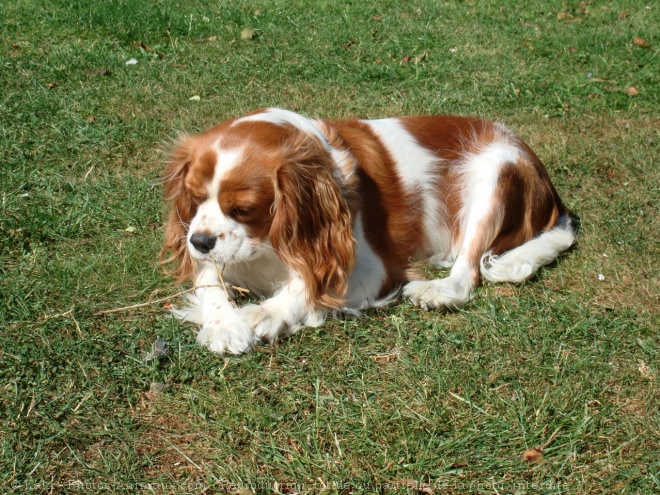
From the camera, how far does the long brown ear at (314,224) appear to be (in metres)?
3.46

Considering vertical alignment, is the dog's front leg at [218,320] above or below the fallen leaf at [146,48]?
above

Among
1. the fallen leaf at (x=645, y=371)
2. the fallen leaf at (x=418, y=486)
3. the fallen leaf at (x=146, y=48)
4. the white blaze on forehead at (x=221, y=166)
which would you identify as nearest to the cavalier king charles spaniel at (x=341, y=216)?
the white blaze on forehead at (x=221, y=166)

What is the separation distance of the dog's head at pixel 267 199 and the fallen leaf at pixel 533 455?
124 centimetres

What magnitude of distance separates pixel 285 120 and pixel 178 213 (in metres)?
0.74

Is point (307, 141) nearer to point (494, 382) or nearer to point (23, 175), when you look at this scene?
point (494, 382)

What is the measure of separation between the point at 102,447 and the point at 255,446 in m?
0.60

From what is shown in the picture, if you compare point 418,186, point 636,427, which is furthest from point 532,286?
point 636,427

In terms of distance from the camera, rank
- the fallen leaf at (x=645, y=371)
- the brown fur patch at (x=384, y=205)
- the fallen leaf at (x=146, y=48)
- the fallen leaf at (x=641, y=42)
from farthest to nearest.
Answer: the fallen leaf at (x=641, y=42) < the fallen leaf at (x=146, y=48) < the brown fur patch at (x=384, y=205) < the fallen leaf at (x=645, y=371)

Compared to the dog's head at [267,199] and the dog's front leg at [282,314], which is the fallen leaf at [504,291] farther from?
the dog's front leg at [282,314]

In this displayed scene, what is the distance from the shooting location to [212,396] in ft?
10.3

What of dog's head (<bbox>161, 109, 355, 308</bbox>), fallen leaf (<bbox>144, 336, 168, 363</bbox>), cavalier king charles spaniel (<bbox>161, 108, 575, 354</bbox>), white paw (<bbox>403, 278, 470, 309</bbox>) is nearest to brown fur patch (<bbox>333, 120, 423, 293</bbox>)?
cavalier king charles spaniel (<bbox>161, 108, 575, 354</bbox>)

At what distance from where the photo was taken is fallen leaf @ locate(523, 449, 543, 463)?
282 centimetres

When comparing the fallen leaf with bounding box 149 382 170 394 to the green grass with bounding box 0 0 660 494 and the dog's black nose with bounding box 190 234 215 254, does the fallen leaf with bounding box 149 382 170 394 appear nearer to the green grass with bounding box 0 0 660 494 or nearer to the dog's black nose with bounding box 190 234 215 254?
the green grass with bounding box 0 0 660 494

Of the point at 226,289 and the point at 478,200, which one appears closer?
the point at 226,289
